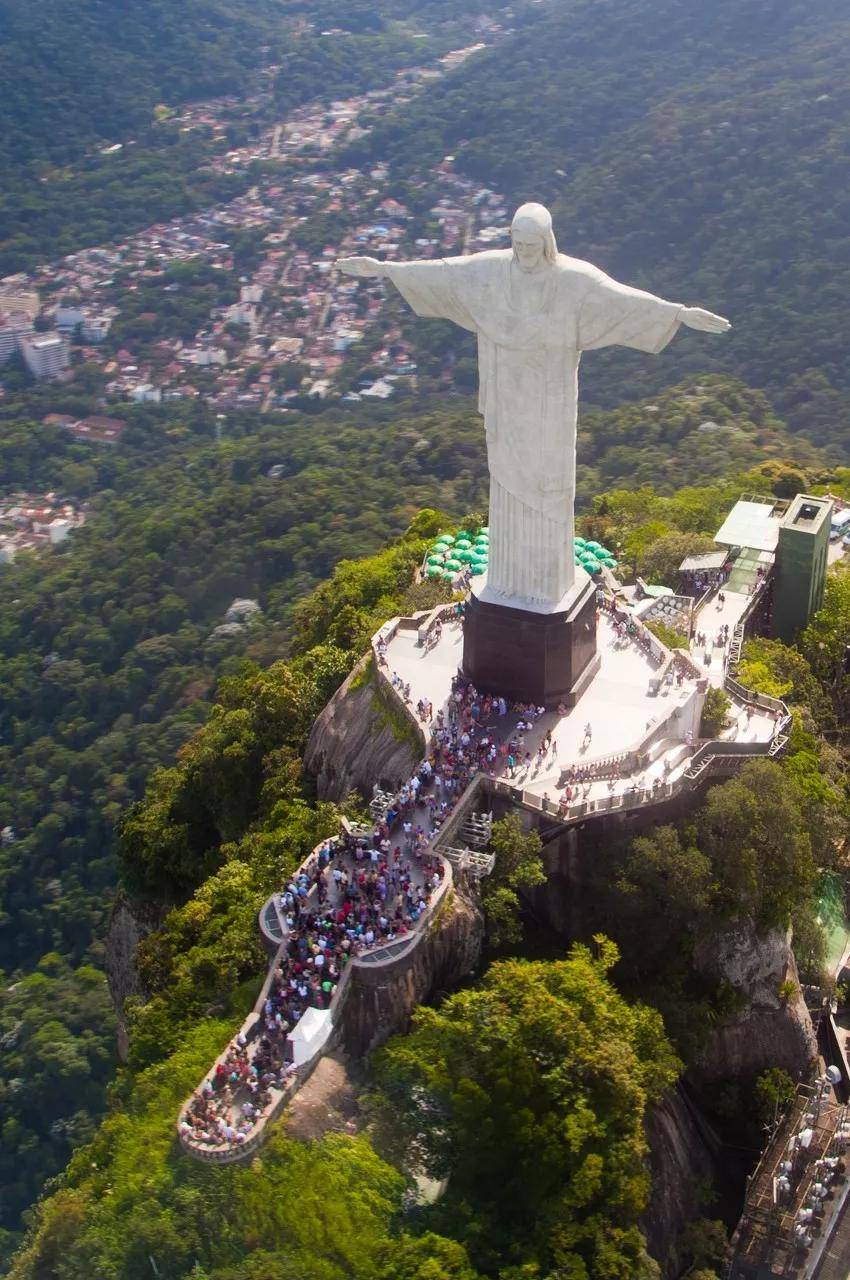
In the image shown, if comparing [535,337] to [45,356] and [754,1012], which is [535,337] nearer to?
[754,1012]

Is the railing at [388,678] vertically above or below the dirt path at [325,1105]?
above

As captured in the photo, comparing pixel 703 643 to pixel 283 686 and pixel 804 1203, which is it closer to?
pixel 283 686

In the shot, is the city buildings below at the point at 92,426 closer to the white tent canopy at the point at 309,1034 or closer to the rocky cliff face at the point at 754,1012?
the rocky cliff face at the point at 754,1012

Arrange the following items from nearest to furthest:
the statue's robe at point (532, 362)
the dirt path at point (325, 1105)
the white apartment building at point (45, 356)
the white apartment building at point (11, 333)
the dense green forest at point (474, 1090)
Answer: the dense green forest at point (474, 1090)
the dirt path at point (325, 1105)
the statue's robe at point (532, 362)
the white apartment building at point (45, 356)
the white apartment building at point (11, 333)

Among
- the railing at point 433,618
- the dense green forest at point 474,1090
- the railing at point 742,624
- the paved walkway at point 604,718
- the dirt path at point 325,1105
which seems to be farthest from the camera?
the railing at point 742,624

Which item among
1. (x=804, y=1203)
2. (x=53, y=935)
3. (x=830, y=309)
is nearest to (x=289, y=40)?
(x=830, y=309)

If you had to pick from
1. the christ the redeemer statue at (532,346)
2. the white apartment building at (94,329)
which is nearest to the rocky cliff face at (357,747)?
the christ the redeemer statue at (532,346)
